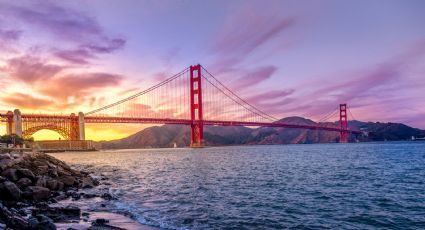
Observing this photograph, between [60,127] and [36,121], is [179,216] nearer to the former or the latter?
[36,121]

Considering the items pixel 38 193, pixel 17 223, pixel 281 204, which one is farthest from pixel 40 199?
pixel 281 204

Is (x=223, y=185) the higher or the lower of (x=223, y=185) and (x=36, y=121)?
the lower

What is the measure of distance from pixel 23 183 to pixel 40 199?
194 cm

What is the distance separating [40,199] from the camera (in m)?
14.7

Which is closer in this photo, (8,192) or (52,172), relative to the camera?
(8,192)

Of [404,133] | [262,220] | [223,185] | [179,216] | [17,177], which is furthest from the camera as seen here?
[404,133]

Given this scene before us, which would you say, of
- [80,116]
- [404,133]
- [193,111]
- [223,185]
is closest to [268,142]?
[404,133]

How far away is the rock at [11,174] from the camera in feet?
53.2

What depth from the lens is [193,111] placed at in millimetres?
94500

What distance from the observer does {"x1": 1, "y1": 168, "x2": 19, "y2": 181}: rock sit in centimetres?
1620

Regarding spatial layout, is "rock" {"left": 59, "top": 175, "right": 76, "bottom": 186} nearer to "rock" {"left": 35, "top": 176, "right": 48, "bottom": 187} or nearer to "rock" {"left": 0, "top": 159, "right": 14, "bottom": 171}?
"rock" {"left": 35, "top": 176, "right": 48, "bottom": 187}

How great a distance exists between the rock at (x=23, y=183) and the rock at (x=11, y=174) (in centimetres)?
37

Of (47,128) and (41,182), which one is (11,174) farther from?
(47,128)

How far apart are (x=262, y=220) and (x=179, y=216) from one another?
2940mm
